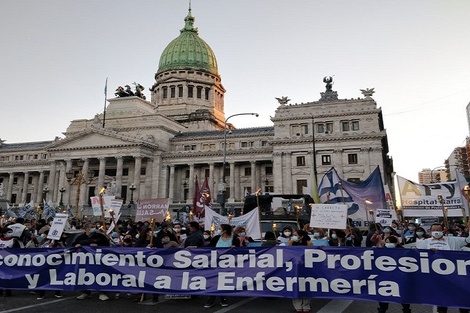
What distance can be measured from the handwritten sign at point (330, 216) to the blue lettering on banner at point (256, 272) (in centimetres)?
263

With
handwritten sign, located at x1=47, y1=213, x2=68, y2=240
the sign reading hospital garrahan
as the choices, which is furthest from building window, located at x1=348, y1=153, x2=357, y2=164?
handwritten sign, located at x1=47, y1=213, x2=68, y2=240

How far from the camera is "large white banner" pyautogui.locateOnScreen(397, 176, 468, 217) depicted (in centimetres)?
1405

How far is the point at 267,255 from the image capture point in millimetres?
8367

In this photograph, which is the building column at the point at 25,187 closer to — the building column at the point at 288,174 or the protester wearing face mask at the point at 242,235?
the building column at the point at 288,174

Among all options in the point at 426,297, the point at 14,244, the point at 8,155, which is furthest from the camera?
the point at 8,155

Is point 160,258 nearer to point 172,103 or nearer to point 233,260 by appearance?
point 233,260

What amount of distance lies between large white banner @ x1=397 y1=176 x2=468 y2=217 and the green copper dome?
253ft

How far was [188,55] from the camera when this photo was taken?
88000 millimetres

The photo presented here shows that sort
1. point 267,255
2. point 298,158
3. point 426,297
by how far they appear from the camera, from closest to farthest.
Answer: point 426,297 < point 267,255 < point 298,158

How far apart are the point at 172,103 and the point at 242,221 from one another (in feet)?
242

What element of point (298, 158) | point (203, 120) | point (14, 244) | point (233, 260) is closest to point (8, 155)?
point (203, 120)

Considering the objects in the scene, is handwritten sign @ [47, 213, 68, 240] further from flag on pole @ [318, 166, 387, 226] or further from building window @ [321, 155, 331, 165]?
building window @ [321, 155, 331, 165]

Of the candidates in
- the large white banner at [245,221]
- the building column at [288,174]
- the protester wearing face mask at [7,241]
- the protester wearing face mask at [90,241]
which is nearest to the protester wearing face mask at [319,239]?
the large white banner at [245,221]

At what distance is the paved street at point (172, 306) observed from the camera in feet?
27.4
